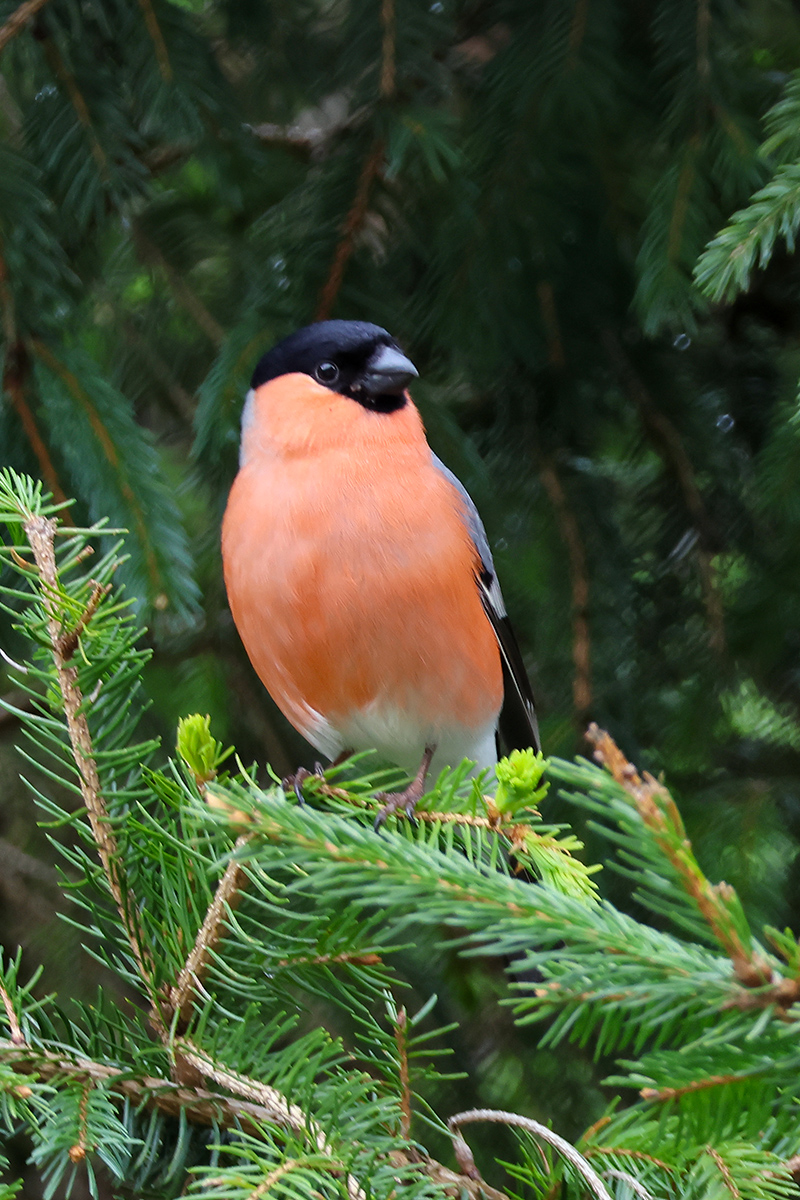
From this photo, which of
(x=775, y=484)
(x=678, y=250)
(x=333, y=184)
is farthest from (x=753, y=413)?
(x=333, y=184)

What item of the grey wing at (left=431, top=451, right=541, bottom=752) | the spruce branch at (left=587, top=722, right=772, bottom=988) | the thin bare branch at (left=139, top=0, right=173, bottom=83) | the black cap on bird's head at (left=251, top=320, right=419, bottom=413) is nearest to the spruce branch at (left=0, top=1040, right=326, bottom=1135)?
the spruce branch at (left=587, top=722, right=772, bottom=988)

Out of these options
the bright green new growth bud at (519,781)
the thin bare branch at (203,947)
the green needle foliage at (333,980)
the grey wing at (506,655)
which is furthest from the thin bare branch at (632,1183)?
the grey wing at (506,655)

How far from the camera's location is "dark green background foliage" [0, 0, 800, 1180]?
79.2 inches

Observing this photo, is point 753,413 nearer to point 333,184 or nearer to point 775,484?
point 775,484

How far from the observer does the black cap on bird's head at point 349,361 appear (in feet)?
7.35

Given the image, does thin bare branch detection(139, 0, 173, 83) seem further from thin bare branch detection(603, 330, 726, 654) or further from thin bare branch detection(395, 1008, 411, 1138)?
thin bare branch detection(395, 1008, 411, 1138)

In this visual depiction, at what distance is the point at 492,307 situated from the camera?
237cm

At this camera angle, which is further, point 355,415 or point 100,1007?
point 355,415

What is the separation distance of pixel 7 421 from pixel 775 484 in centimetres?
162

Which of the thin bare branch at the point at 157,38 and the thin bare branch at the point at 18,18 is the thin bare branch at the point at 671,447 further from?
the thin bare branch at the point at 18,18

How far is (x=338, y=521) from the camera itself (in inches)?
82.4

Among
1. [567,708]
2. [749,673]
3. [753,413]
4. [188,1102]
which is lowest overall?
[749,673]

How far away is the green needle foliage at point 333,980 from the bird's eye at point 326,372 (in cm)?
109

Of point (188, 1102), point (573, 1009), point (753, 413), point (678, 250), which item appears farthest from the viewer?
point (753, 413)
